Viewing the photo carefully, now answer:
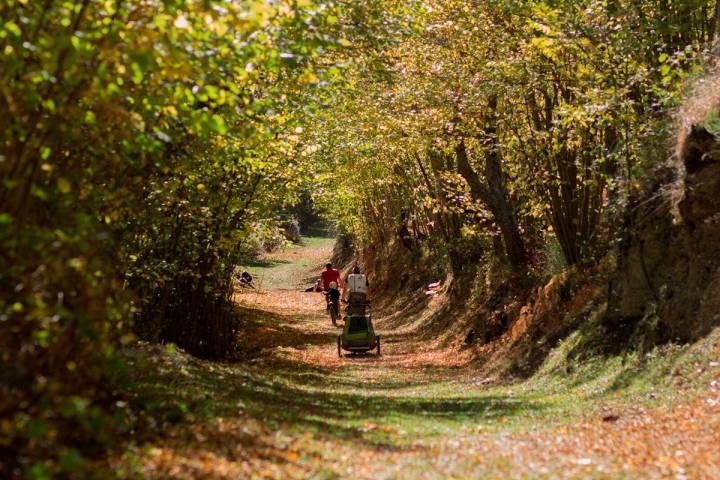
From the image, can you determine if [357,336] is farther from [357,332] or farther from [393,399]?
[393,399]

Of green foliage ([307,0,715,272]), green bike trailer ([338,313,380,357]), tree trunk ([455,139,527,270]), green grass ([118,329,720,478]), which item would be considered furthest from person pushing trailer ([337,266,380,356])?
green grass ([118,329,720,478])

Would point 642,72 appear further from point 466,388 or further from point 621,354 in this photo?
point 466,388

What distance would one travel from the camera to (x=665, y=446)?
914 cm

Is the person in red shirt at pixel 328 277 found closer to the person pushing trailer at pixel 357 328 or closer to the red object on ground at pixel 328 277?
the red object on ground at pixel 328 277

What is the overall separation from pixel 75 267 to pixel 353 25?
7.81 meters

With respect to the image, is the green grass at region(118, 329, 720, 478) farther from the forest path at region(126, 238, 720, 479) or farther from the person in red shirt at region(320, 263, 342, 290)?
the person in red shirt at region(320, 263, 342, 290)

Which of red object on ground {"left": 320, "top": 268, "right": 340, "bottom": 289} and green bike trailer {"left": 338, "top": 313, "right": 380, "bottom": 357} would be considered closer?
green bike trailer {"left": 338, "top": 313, "right": 380, "bottom": 357}

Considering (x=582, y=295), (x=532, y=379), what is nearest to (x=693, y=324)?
(x=532, y=379)

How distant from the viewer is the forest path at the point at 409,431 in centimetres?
733

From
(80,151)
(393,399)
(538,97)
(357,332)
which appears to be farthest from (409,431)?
(538,97)

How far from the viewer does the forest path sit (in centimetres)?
733

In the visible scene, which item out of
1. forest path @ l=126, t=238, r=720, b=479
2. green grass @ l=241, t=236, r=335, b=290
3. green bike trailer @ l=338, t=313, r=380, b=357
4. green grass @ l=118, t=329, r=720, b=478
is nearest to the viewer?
forest path @ l=126, t=238, r=720, b=479

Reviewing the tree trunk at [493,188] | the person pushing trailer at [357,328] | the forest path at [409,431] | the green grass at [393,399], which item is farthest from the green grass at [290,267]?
the forest path at [409,431]

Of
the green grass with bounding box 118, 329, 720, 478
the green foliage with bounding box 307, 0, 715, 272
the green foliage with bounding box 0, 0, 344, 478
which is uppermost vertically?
the green foliage with bounding box 307, 0, 715, 272
